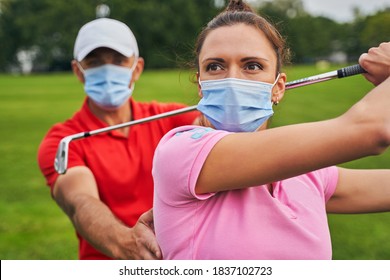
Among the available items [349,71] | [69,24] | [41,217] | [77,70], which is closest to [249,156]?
[349,71]

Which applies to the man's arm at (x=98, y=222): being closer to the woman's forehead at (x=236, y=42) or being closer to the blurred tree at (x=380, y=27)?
the woman's forehead at (x=236, y=42)

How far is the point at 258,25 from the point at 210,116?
0.30 m

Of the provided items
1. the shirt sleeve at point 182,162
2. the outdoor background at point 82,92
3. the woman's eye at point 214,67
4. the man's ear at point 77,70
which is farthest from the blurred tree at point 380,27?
the shirt sleeve at point 182,162

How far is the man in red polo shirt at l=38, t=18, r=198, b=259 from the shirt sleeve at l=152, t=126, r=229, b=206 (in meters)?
0.44

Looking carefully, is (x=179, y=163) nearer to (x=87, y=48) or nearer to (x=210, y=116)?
(x=210, y=116)

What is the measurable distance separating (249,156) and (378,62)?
1.56 feet

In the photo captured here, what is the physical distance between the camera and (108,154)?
131 inches

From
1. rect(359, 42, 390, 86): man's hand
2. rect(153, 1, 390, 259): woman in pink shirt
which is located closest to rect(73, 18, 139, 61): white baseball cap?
rect(153, 1, 390, 259): woman in pink shirt

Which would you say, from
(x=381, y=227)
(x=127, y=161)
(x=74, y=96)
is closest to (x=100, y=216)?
(x=127, y=161)

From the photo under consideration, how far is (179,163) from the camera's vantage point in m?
1.67

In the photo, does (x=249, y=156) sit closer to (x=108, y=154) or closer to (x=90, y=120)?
(x=108, y=154)

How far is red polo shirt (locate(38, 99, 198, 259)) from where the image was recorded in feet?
10.5

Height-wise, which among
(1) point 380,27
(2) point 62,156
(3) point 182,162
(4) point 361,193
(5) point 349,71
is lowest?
(1) point 380,27

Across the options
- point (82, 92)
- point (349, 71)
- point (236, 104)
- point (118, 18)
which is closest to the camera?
point (236, 104)
